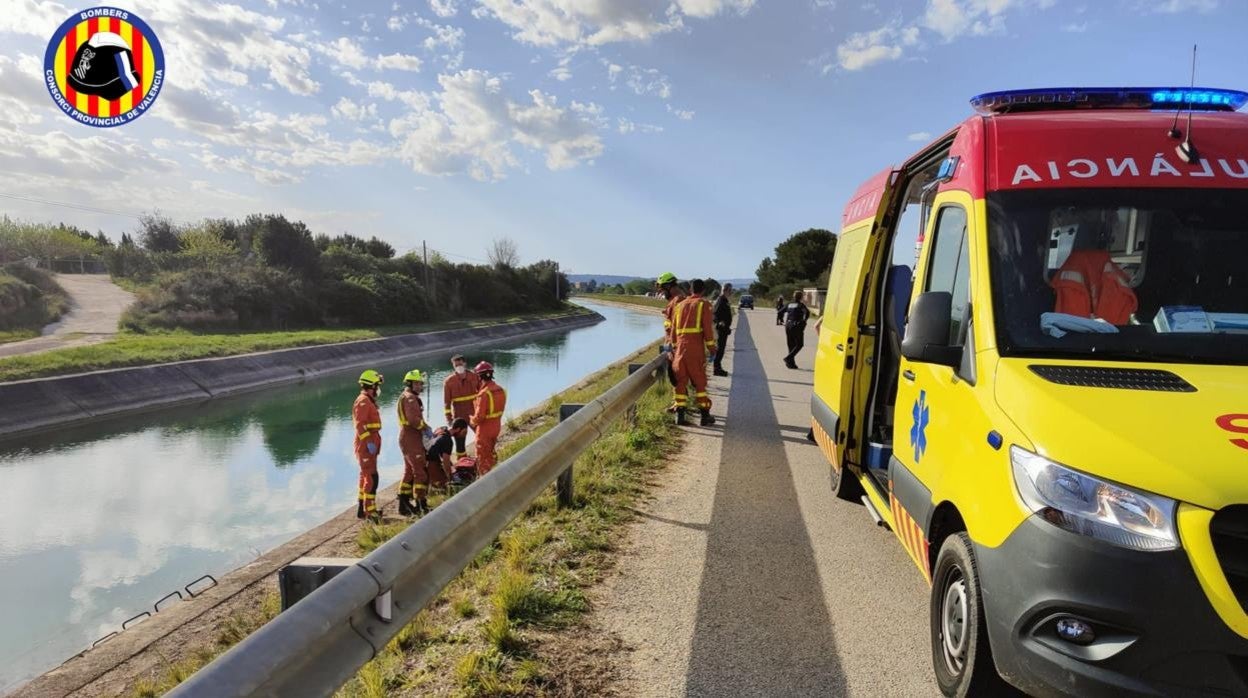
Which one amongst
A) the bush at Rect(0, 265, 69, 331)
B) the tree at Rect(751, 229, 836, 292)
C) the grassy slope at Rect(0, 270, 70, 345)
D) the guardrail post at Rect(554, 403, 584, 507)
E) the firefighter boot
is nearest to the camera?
the guardrail post at Rect(554, 403, 584, 507)

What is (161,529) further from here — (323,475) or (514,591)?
(514,591)

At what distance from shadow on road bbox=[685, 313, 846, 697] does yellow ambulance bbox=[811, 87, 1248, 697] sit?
1.99 feet

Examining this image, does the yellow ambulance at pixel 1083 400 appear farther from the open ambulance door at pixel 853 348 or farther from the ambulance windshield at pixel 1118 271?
the open ambulance door at pixel 853 348

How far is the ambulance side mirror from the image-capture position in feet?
10.00

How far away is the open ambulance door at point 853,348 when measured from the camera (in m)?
5.30

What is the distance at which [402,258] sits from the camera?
207 feet

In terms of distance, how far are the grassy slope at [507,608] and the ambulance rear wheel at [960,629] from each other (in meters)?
1.74

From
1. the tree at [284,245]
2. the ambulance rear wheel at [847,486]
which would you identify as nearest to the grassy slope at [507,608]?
the ambulance rear wheel at [847,486]

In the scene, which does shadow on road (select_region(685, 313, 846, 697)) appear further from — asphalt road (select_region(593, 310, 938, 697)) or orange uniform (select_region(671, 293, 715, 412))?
orange uniform (select_region(671, 293, 715, 412))

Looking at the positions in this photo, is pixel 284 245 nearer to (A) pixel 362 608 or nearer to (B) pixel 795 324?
(B) pixel 795 324

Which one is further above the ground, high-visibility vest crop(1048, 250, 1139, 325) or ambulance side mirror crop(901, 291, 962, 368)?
high-visibility vest crop(1048, 250, 1139, 325)

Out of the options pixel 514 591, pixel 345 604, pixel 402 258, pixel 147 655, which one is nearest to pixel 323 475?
pixel 147 655

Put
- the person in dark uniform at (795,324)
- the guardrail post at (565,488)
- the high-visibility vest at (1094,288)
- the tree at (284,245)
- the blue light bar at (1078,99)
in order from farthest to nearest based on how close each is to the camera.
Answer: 1. the tree at (284,245)
2. the person in dark uniform at (795,324)
3. the guardrail post at (565,488)
4. the blue light bar at (1078,99)
5. the high-visibility vest at (1094,288)

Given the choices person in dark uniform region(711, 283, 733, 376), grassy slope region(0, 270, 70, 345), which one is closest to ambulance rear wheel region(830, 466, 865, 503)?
person in dark uniform region(711, 283, 733, 376)
